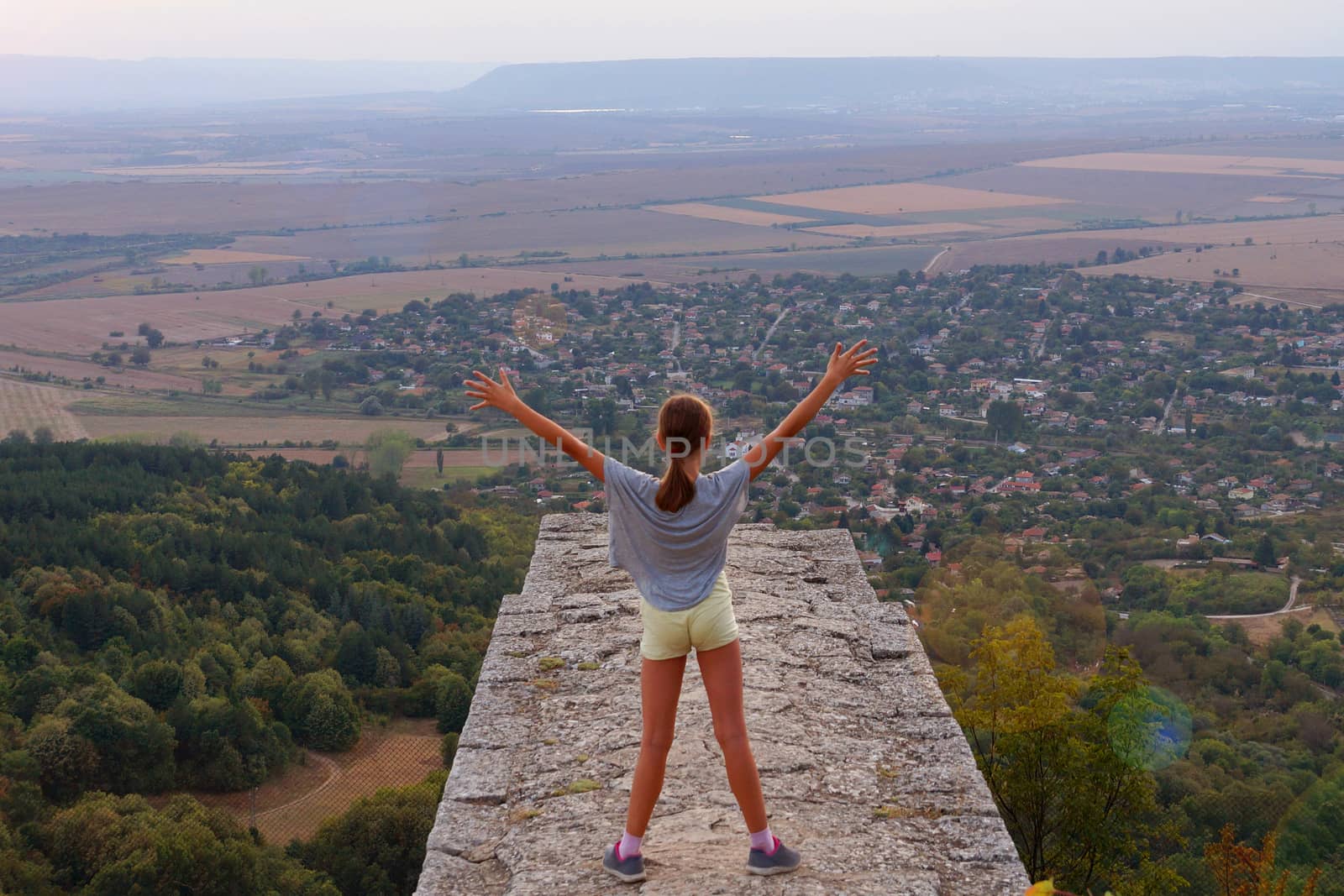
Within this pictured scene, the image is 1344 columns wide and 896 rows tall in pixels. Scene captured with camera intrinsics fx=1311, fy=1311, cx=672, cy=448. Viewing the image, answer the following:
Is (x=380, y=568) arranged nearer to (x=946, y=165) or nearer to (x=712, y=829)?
(x=712, y=829)

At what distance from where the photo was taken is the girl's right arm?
371 centimetres

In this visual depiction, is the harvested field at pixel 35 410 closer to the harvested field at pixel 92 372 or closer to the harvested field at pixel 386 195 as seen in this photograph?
the harvested field at pixel 92 372

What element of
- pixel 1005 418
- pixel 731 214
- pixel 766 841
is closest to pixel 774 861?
pixel 766 841

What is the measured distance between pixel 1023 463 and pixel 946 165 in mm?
70296

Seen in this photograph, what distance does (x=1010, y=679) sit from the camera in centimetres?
716

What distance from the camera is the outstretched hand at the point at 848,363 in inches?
153

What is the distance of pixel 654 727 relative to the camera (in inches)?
148

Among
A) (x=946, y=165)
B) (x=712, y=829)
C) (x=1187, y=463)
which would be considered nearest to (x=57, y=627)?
(x=712, y=829)

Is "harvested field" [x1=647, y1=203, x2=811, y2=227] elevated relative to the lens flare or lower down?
lower down

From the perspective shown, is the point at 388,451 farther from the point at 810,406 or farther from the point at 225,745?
the point at 810,406

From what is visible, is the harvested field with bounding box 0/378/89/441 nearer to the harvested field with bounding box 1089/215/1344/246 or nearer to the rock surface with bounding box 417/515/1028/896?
the rock surface with bounding box 417/515/1028/896

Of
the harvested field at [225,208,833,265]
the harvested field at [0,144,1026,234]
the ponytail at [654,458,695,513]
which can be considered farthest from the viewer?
the harvested field at [0,144,1026,234]

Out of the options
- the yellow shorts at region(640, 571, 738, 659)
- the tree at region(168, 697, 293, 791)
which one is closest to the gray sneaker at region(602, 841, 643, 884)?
the yellow shorts at region(640, 571, 738, 659)

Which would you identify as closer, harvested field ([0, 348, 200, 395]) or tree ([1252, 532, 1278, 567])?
tree ([1252, 532, 1278, 567])
